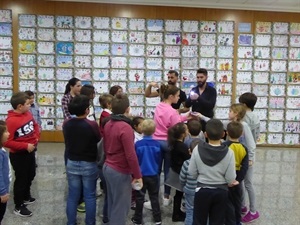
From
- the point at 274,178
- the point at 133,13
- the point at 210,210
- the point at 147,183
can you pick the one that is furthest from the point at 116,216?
the point at 133,13

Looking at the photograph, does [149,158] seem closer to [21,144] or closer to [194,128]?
[194,128]

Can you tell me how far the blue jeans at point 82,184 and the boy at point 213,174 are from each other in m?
0.90

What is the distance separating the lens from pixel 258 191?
4184 mm

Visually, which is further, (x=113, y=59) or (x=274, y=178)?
(x=113, y=59)

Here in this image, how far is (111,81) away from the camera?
654 centimetres

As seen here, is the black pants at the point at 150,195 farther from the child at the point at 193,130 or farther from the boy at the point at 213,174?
the boy at the point at 213,174

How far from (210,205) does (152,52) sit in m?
4.47

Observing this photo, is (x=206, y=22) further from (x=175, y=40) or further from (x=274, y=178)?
(x=274, y=178)

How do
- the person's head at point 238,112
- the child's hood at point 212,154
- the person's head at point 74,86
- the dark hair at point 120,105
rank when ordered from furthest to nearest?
the person's head at point 74,86
the person's head at point 238,112
the dark hair at point 120,105
the child's hood at point 212,154

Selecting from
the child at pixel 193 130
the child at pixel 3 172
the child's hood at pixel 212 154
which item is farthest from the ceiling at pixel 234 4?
the child's hood at pixel 212 154

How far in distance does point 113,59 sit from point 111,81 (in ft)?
1.40

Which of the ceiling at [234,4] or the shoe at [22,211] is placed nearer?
the shoe at [22,211]

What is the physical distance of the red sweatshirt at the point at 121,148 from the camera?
8.35 ft

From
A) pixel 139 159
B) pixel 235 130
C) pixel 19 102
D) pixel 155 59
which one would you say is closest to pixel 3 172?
pixel 19 102
